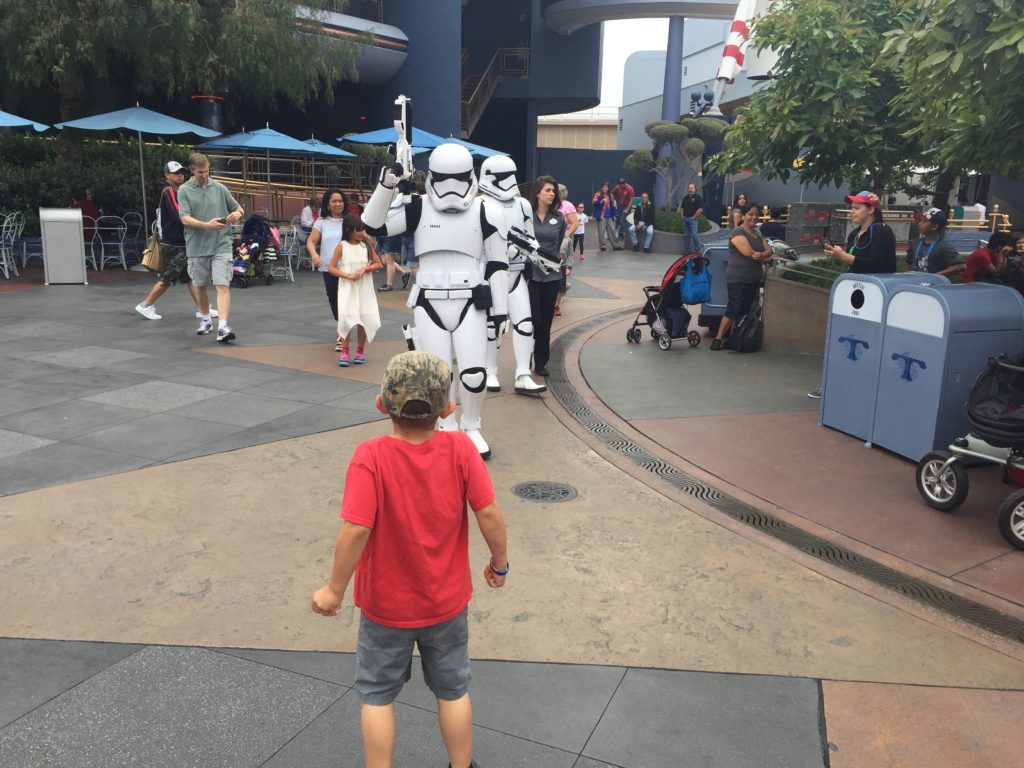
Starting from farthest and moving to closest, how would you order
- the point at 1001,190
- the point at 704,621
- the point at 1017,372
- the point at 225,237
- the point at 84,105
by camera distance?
1. the point at 1001,190
2. the point at 84,105
3. the point at 225,237
4. the point at 1017,372
5. the point at 704,621

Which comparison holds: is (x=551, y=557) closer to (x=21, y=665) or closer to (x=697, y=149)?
(x=21, y=665)

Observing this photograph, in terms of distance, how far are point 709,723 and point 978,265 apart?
651cm

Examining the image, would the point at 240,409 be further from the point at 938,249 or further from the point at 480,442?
the point at 938,249

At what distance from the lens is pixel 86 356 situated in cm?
948

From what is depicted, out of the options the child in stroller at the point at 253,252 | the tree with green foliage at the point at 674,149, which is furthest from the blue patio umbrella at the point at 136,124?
the tree with green foliage at the point at 674,149

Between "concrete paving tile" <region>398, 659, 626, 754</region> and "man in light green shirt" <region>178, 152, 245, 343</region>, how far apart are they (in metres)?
7.16

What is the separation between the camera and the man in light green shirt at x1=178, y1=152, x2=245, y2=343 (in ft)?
32.3

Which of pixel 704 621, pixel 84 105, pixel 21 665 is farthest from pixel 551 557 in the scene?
pixel 84 105

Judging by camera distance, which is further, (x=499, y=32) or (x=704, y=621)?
(x=499, y=32)

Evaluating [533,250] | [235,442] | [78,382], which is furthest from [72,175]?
[533,250]

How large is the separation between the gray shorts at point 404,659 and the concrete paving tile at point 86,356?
23.6 ft

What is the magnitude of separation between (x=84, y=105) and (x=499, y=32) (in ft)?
73.6

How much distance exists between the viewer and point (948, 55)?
18.4 ft

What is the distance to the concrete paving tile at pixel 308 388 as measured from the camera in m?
8.24
